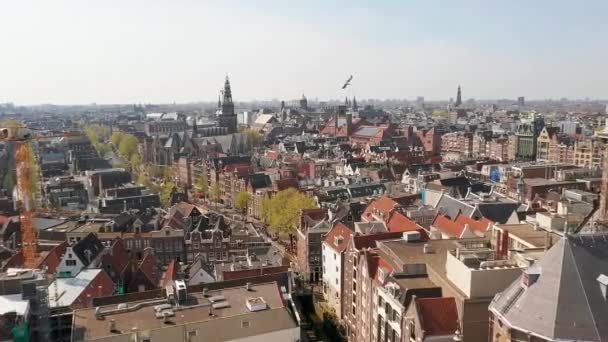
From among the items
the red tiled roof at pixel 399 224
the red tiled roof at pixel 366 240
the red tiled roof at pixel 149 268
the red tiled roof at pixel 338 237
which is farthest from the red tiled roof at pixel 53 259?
Result: the red tiled roof at pixel 399 224

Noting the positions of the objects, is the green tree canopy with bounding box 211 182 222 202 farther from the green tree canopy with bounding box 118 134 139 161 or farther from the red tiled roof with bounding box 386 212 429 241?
the green tree canopy with bounding box 118 134 139 161

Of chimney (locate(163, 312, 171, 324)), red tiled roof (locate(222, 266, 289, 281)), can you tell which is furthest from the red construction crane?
chimney (locate(163, 312, 171, 324))

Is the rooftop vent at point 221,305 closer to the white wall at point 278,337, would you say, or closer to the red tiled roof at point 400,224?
the white wall at point 278,337

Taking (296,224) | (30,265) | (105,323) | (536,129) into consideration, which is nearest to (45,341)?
(105,323)

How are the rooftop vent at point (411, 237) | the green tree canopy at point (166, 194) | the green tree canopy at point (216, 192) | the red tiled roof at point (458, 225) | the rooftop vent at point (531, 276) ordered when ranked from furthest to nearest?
the green tree canopy at point (216, 192) < the green tree canopy at point (166, 194) < the red tiled roof at point (458, 225) < the rooftop vent at point (411, 237) < the rooftop vent at point (531, 276)

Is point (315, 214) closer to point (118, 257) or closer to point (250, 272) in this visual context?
point (250, 272)

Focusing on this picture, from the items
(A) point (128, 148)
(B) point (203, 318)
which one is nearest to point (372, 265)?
(B) point (203, 318)
